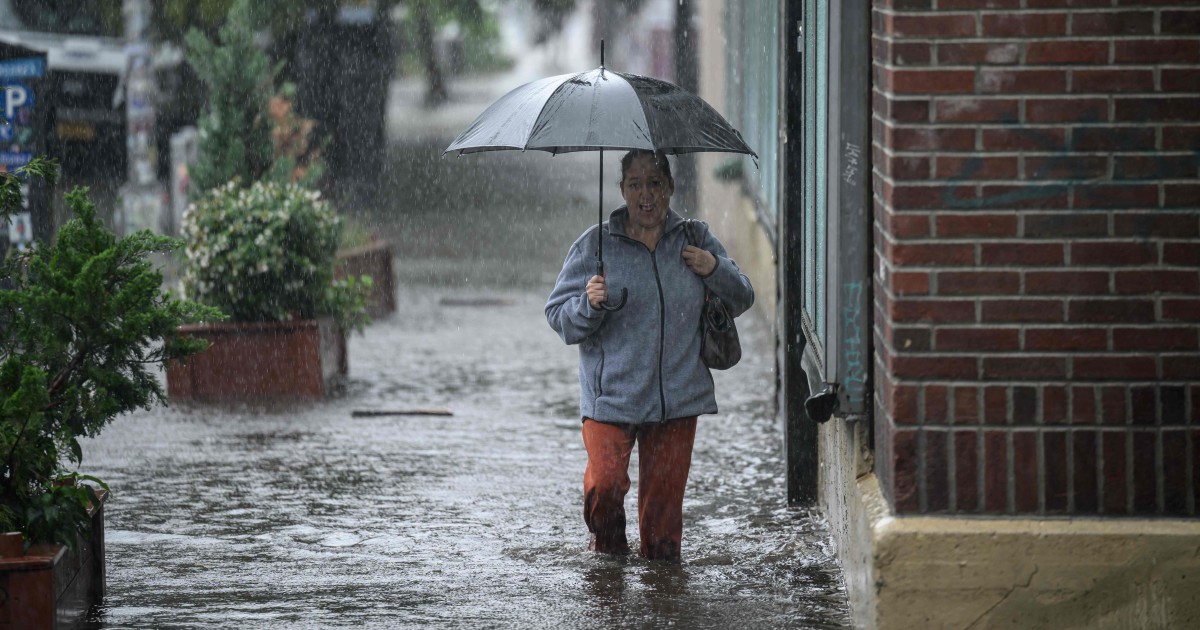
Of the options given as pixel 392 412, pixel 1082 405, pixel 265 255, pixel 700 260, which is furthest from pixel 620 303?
pixel 265 255

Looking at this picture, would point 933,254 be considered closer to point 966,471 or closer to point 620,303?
point 966,471

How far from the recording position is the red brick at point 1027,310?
15.6 feet

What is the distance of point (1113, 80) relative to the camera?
4688 mm

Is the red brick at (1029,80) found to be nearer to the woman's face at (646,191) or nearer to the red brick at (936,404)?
the red brick at (936,404)

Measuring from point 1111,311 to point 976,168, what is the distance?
21.5 inches

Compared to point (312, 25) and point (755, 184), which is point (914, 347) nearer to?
point (755, 184)

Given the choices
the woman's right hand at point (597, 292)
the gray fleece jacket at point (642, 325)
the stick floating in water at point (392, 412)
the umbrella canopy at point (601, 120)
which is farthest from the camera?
the stick floating in water at point (392, 412)

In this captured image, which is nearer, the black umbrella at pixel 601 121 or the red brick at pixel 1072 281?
the red brick at pixel 1072 281

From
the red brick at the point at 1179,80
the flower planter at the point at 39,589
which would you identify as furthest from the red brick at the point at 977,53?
the flower planter at the point at 39,589

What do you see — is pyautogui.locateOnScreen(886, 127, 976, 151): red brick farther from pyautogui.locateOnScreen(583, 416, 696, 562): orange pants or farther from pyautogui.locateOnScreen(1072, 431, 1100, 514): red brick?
pyautogui.locateOnScreen(583, 416, 696, 562): orange pants

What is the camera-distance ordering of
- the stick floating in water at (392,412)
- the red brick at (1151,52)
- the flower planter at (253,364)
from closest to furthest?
the red brick at (1151,52)
the stick floating in water at (392,412)
the flower planter at (253,364)

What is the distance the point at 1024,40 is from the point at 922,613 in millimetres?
1630

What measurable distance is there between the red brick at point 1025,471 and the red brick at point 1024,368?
16cm

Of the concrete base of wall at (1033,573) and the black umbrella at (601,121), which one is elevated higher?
the black umbrella at (601,121)
